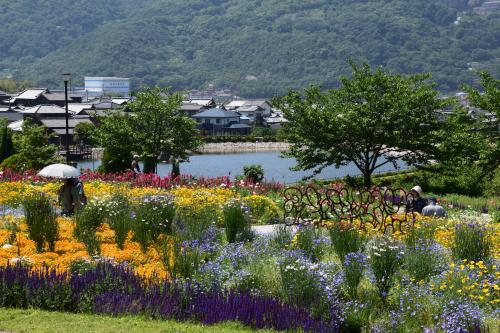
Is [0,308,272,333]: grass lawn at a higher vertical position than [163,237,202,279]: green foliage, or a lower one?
lower

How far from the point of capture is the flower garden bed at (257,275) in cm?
839

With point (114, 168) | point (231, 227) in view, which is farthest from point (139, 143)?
point (231, 227)

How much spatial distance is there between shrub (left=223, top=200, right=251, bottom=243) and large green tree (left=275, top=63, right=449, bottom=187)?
47.7 ft

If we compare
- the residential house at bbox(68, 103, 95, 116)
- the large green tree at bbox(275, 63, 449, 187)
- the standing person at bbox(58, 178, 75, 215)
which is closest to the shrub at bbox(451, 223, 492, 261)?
the standing person at bbox(58, 178, 75, 215)

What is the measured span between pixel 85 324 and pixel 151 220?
4.94m

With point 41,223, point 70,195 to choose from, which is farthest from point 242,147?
point 41,223

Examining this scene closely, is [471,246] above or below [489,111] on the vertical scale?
below

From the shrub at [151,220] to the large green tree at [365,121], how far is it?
1466 cm

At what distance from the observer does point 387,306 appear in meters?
9.11

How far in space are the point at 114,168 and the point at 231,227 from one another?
17398mm

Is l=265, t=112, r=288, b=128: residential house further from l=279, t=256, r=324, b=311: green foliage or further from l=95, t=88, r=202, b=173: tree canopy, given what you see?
l=279, t=256, r=324, b=311: green foliage

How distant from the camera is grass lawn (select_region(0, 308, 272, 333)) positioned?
304 inches

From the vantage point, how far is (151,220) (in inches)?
504

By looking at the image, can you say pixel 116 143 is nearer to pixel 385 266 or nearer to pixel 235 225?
pixel 235 225
